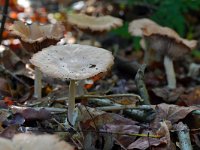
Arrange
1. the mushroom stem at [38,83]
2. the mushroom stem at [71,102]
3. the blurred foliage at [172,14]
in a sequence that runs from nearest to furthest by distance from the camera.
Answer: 1. the mushroom stem at [71,102]
2. the mushroom stem at [38,83]
3. the blurred foliage at [172,14]

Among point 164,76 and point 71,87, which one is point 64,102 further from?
point 164,76

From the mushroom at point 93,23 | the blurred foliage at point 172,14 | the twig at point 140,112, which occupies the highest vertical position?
the blurred foliage at point 172,14

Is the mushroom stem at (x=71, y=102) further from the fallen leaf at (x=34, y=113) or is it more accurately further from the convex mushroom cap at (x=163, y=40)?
the convex mushroom cap at (x=163, y=40)

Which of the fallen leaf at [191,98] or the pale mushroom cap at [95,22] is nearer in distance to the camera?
the fallen leaf at [191,98]

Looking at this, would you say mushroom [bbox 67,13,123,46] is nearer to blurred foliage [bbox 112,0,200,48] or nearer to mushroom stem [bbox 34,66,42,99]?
blurred foliage [bbox 112,0,200,48]

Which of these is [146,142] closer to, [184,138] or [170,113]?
[184,138]

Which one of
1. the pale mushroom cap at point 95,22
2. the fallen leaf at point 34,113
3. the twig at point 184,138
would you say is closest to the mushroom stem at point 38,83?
the fallen leaf at point 34,113

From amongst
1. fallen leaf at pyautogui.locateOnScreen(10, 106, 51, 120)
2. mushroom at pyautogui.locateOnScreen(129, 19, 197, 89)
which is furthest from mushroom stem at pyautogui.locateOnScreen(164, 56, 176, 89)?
fallen leaf at pyautogui.locateOnScreen(10, 106, 51, 120)

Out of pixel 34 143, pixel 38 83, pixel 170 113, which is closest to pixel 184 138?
pixel 170 113
